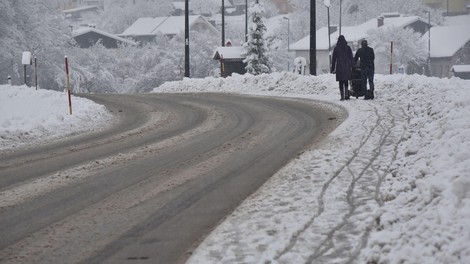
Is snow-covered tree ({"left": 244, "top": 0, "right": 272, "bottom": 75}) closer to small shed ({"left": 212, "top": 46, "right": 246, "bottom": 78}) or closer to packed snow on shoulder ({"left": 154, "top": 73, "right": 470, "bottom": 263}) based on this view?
small shed ({"left": 212, "top": 46, "right": 246, "bottom": 78})

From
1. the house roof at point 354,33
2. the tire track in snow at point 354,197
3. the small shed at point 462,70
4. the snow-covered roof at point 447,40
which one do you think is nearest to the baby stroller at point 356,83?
the tire track in snow at point 354,197

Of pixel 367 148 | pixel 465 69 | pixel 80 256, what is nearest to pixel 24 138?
pixel 367 148

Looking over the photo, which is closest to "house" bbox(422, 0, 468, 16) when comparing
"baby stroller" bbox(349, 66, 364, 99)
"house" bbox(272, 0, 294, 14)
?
"house" bbox(272, 0, 294, 14)

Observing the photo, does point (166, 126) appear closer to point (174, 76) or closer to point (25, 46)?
point (25, 46)

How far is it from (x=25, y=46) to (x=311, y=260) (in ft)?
153

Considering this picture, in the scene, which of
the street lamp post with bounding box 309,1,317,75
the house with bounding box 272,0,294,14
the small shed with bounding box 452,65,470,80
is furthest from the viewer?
the house with bounding box 272,0,294,14

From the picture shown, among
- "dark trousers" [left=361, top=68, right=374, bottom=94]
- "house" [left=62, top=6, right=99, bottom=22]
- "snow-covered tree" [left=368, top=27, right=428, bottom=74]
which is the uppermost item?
"house" [left=62, top=6, right=99, bottom=22]

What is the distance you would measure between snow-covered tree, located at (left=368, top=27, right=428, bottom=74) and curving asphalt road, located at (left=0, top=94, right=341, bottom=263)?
71.1 m

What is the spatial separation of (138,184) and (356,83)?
38.1ft

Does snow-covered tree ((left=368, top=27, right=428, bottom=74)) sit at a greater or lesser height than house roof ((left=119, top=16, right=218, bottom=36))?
lesser

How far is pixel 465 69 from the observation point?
80438 mm

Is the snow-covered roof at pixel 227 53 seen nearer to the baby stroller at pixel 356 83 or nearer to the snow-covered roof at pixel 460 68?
the baby stroller at pixel 356 83

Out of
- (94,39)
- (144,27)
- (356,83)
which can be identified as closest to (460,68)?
(94,39)

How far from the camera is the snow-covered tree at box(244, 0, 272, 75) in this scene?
4466cm
